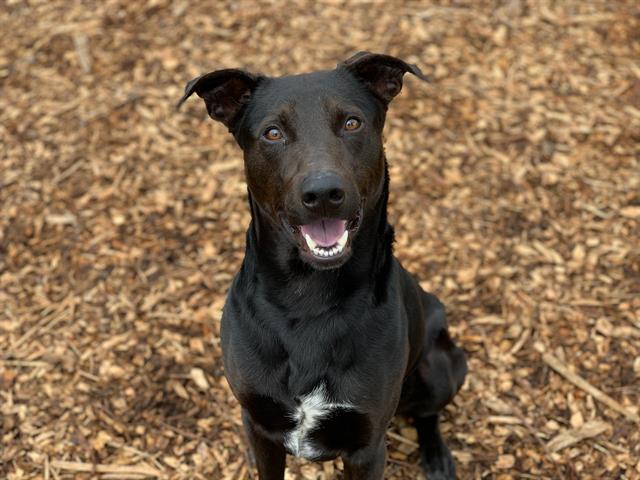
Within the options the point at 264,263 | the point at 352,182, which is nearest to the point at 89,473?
the point at 264,263

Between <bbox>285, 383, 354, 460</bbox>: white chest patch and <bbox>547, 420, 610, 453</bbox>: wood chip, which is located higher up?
<bbox>285, 383, 354, 460</bbox>: white chest patch

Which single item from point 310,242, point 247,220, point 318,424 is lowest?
point 247,220

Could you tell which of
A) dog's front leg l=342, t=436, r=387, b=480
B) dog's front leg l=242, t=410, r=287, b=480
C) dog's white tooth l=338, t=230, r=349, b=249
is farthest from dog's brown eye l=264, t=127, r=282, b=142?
dog's front leg l=342, t=436, r=387, b=480

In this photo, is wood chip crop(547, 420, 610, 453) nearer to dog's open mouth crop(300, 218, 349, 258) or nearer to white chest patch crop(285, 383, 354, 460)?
white chest patch crop(285, 383, 354, 460)

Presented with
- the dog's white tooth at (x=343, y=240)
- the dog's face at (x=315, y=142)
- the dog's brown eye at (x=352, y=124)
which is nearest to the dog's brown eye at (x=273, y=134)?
the dog's face at (x=315, y=142)

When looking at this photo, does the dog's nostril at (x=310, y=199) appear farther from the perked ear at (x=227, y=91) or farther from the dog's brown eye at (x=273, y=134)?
the perked ear at (x=227, y=91)

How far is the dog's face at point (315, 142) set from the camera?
3.18 metres

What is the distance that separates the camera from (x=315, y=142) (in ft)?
10.9

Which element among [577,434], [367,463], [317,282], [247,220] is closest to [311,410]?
[367,463]

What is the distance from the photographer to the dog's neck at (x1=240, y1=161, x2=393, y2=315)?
11.8 feet

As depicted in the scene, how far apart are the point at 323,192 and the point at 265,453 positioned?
161 cm

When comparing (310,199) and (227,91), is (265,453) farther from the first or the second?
(227,91)

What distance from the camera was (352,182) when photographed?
126 inches

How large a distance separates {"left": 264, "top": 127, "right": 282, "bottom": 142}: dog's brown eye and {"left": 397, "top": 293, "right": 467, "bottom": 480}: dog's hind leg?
5.03 ft
